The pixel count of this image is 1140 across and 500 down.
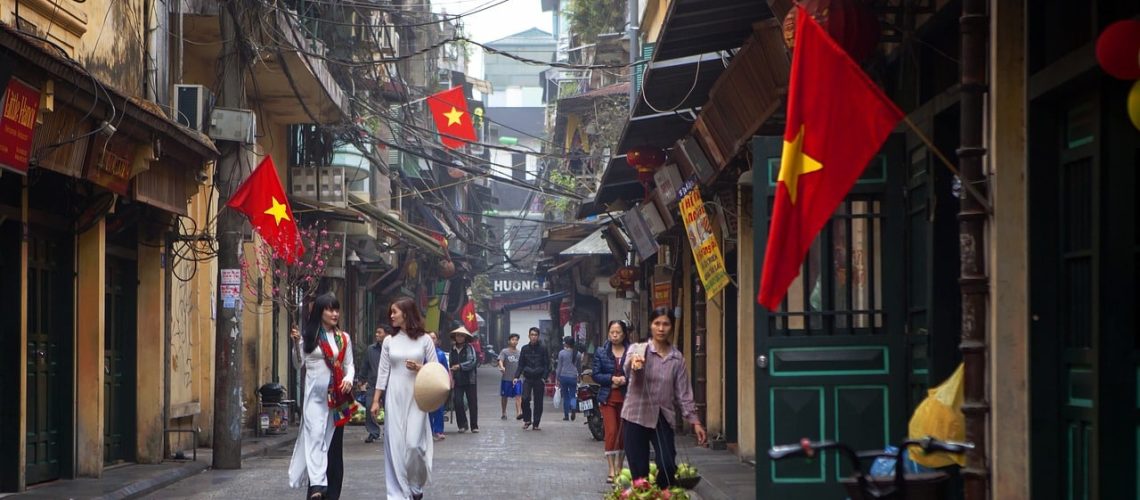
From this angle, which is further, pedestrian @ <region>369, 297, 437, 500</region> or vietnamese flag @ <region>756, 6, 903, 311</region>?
pedestrian @ <region>369, 297, 437, 500</region>

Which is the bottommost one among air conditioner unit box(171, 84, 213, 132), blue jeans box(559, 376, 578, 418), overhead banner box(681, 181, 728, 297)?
blue jeans box(559, 376, 578, 418)

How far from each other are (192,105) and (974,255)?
11693mm

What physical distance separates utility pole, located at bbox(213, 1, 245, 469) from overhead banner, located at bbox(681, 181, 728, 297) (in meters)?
5.29

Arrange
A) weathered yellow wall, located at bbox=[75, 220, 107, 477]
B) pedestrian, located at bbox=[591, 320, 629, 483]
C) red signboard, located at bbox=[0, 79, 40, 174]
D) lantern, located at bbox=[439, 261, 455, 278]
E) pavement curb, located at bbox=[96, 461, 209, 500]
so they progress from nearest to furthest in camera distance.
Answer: red signboard, located at bbox=[0, 79, 40, 174]
pavement curb, located at bbox=[96, 461, 209, 500]
pedestrian, located at bbox=[591, 320, 629, 483]
weathered yellow wall, located at bbox=[75, 220, 107, 477]
lantern, located at bbox=[439, 261, 455, 278]

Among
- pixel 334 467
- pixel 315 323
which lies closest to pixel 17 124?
pixel 315 323

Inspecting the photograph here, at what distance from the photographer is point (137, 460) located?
17.7 m

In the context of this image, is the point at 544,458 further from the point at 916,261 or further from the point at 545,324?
the point at 545,324

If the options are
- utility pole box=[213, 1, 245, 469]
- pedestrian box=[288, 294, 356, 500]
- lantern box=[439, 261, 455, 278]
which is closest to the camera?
pedestrian box=[288, 294, 356, 500]

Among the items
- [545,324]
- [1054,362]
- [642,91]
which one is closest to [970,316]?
[1054,362]

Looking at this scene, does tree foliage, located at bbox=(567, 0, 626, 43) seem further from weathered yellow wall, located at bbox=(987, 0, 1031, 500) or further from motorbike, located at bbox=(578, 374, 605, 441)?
weathered yellow wall, located at bbox=(987, 0, 1031, 500)

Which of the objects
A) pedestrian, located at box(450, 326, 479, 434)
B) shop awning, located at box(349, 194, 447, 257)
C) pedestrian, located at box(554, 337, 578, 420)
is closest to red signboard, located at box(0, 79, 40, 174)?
pedestrian, located at box(450, 326, 479, 434)

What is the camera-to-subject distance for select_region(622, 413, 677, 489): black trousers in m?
11.9

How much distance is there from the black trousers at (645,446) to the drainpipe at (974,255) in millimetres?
4027

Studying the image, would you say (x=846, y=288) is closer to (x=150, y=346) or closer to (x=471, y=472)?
(x=471, y=472)
